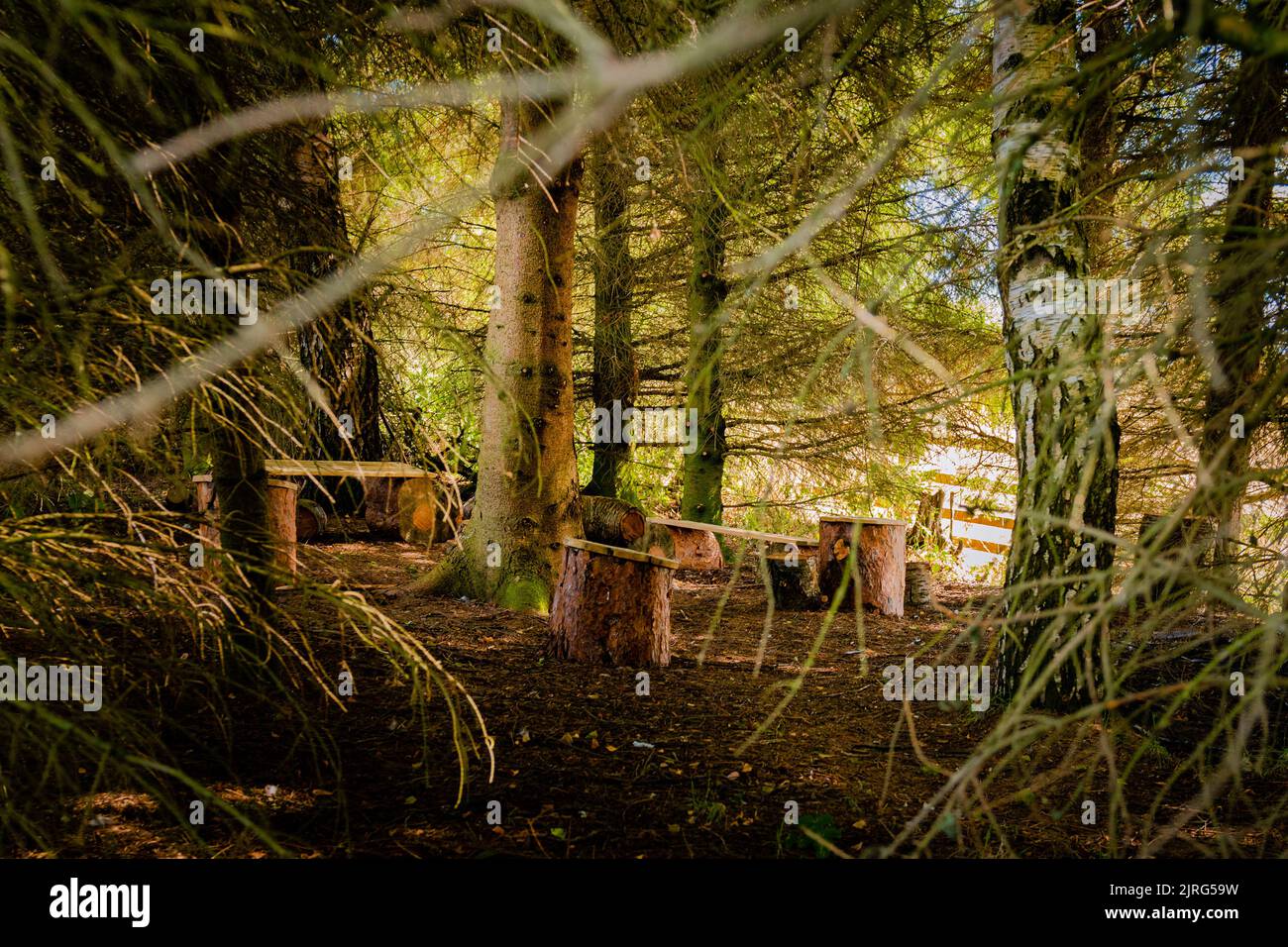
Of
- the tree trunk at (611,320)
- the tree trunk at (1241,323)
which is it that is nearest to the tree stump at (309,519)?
the tree trunk at (611,320)

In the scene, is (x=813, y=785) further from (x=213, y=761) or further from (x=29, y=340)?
(x=29, y=340)

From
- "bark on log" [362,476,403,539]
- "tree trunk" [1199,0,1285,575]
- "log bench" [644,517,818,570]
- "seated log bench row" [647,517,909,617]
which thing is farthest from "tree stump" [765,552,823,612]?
"tree trunk" [1199,0,1285,575]

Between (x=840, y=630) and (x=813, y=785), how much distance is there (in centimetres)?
350

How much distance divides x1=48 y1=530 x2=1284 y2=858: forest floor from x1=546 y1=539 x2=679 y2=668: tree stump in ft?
0.52

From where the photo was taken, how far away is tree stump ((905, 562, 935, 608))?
849 centimetres

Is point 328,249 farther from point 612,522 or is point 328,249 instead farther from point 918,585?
point 918,585

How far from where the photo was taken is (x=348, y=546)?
27.2 feet

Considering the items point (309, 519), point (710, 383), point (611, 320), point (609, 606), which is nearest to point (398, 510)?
point (309, 519)

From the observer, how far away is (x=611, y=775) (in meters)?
3.57

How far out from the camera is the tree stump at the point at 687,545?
880cm

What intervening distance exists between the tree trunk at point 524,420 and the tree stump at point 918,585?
3826 mm

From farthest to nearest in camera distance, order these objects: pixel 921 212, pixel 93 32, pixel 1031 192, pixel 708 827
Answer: pixel 921 212
pixel 1031 192
pixel 708 827
pixel 93 32

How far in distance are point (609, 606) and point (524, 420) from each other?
1.93 meters

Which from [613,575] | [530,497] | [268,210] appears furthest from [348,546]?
[268,210]
